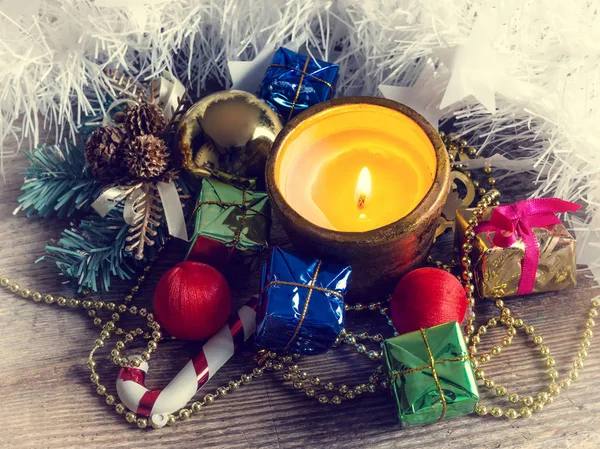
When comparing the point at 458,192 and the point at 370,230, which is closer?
the point at 370,230

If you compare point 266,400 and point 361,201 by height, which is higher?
point 361,201

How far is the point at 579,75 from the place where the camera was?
804mm

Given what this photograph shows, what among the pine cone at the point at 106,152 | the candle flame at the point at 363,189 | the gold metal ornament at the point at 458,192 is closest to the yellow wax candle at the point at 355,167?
the candle flame at the point at 363,189

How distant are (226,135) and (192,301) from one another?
0.21 metres

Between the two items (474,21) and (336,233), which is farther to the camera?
(474,21)

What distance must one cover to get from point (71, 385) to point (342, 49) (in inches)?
23.6

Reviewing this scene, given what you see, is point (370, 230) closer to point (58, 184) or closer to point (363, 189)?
point (363, 189)

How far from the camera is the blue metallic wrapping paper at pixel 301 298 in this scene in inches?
27.4

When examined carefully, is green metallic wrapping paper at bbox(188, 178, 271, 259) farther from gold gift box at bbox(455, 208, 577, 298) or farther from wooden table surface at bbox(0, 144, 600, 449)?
gold gift box at bbox(455, 208, 577, 298)

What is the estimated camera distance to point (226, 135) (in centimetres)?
82

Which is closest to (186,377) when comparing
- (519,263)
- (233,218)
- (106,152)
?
(233,218)

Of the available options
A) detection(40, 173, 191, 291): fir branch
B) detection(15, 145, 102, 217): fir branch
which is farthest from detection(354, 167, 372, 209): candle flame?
detection(15, 145, 102, 217): fir branch

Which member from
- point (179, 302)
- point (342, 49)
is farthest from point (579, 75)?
point (179, 302)

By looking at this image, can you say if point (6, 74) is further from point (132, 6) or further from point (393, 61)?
point (393, 61)
